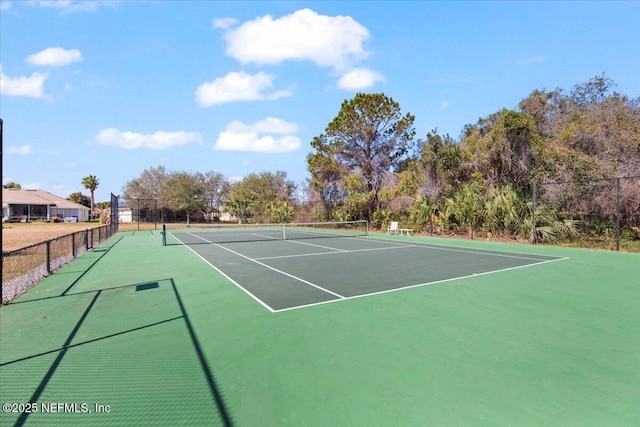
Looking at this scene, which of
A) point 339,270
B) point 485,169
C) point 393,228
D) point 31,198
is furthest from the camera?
point 31,198

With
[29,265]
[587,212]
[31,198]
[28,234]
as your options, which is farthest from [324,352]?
[31,198]

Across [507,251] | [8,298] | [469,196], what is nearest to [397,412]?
[8,298]

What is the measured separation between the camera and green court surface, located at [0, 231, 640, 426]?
8.71 feet

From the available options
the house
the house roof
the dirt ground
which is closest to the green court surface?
the dirt ground

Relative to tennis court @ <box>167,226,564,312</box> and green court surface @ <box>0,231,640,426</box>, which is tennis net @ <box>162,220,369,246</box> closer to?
tennis court @ <box>167,226,564,312</box>

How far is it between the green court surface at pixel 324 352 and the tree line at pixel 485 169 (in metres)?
9.12

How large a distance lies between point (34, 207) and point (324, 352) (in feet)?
205

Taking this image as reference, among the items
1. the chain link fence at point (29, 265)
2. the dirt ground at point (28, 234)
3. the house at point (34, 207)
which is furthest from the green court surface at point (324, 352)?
the house at point (34, 207)

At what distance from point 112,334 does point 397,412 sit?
3.64 m

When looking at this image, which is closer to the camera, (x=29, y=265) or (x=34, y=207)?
(x=29, y=265)

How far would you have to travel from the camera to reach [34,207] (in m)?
50.3

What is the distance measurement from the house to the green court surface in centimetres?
5368

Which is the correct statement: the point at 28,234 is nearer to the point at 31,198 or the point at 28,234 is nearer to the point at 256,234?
the point at 256,234

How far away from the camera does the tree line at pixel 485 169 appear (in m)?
15.4
